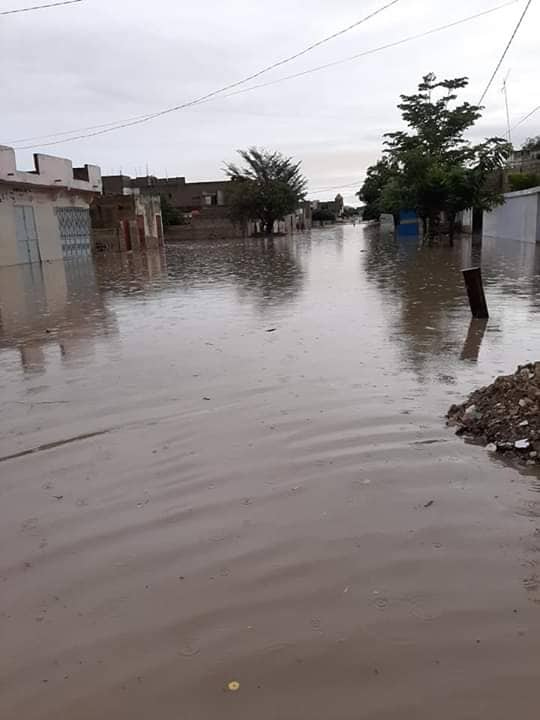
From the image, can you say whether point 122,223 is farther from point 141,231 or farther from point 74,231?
point 74,231

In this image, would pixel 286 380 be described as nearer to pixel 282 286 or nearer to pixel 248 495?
pixel 248 495

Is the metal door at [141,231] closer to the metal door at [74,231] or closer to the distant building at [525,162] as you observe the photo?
the metal door at [74,231]

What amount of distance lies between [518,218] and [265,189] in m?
30.2

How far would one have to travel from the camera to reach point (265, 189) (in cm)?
5681

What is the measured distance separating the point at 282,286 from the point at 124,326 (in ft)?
20.5

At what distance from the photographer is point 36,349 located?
9.03 metres

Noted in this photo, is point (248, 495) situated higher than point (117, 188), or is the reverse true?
point (117, 188)

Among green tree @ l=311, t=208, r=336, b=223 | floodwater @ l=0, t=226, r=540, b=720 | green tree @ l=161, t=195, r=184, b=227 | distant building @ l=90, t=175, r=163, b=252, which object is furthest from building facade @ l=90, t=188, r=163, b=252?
green tree @ l=311, t=208, r=336, b=223

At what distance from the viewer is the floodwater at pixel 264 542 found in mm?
2359

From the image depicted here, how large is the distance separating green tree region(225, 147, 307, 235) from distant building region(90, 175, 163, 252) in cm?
1193

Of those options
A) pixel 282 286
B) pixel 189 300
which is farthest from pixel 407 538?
pixel 282 286

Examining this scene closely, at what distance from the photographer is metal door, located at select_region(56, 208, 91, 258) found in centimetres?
3344

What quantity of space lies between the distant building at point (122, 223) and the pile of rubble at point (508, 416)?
1495 inches

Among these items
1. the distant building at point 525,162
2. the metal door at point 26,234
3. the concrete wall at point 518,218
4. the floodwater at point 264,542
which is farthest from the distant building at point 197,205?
the floodwater at point 264,542
